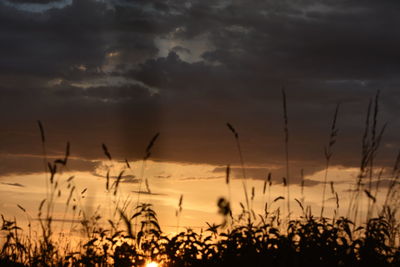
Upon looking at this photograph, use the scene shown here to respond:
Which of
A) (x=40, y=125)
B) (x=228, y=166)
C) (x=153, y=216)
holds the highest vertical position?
(x=40, y=125)

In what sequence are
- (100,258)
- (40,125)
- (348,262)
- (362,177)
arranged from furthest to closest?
(362,177)
(100,258)
(348,262)
(40,125)

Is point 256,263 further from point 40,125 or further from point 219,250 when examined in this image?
point 40,125

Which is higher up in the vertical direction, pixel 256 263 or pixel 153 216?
pixel 153 216

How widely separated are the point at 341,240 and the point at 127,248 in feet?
7.25

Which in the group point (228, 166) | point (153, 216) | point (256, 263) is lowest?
point (256, 263)

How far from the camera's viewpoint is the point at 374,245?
5223 millimetres

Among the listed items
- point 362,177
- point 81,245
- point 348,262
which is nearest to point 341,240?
point 348,262

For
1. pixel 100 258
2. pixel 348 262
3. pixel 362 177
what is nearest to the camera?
pixel 348 262

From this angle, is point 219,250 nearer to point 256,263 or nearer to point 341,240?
point 256,263

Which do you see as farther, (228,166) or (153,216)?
(153,216)

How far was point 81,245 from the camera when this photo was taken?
620 cm

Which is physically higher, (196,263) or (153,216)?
(153,216)

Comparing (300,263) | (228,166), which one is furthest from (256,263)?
(228,166)

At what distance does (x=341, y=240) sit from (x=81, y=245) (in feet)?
9.79
